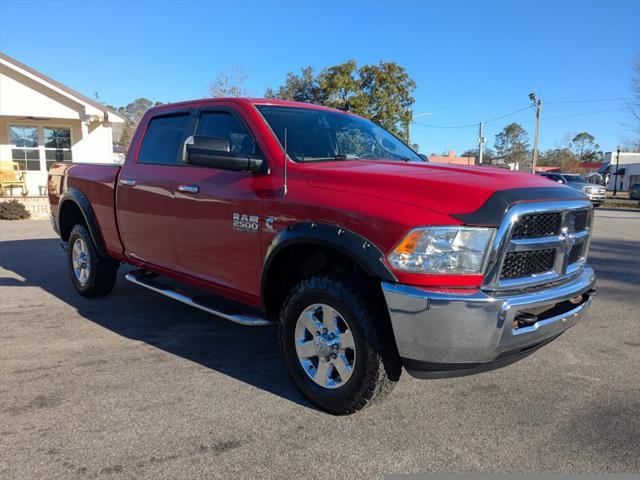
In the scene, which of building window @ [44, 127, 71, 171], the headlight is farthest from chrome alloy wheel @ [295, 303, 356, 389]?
building window @ [44, 127, 71, 171]

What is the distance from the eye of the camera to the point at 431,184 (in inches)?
106

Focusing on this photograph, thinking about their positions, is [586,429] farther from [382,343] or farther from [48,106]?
[48,106]

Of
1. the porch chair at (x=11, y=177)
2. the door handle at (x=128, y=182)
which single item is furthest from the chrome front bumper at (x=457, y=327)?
the porch chair at (x=11, y=177)

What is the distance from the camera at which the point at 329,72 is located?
28.8 metres

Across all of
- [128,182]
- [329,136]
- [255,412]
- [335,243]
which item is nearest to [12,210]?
[128,182]

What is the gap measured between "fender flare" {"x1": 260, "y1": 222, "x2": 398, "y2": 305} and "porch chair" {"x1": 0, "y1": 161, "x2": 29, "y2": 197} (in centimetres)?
1615

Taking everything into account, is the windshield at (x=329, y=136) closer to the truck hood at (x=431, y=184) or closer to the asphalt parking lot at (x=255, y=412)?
the truck hood at (x=431, y=184)

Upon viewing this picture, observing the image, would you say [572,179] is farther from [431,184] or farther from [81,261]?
[431,184]

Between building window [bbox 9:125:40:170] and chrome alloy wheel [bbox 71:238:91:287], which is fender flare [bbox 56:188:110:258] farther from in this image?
building window [bbox 9:125:40:170]

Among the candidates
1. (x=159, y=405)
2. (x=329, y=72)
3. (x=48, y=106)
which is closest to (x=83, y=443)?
(x=159, y=405)

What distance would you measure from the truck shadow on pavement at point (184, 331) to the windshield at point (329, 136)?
5.28 ft

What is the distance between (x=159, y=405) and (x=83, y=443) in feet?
1.70

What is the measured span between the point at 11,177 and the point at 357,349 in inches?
680

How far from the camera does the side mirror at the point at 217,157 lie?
3.20 m
